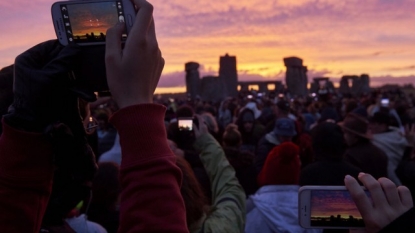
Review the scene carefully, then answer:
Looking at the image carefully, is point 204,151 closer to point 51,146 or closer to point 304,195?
point 304,195

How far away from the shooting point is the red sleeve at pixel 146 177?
3.56 ft

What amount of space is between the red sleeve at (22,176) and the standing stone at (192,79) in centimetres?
2591

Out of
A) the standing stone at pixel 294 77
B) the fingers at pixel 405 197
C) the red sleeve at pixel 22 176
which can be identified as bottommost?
the standing stone at pixel 294 77

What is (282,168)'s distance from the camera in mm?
3789

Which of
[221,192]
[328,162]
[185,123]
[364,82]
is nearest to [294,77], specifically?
[364,82]

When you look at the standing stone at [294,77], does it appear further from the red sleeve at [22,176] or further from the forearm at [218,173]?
the red sleeve at [22,176]

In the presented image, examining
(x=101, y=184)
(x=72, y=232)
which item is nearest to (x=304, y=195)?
(x=72, y=232)

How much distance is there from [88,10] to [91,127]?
33 cm

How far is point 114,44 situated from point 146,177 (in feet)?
0.97

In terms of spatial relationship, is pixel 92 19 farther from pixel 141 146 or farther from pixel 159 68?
pixel 141 146

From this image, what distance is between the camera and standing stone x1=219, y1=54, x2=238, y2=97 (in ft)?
91.8

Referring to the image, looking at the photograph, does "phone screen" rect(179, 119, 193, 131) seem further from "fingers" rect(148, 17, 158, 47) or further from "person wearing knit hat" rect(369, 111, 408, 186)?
"fingers" rect(148, 17, 158, 47)

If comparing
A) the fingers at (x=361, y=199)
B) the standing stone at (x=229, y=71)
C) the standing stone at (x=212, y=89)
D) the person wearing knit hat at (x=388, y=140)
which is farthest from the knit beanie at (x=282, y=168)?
the standing stone at (x=229, y=71)

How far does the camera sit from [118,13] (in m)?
1.28
